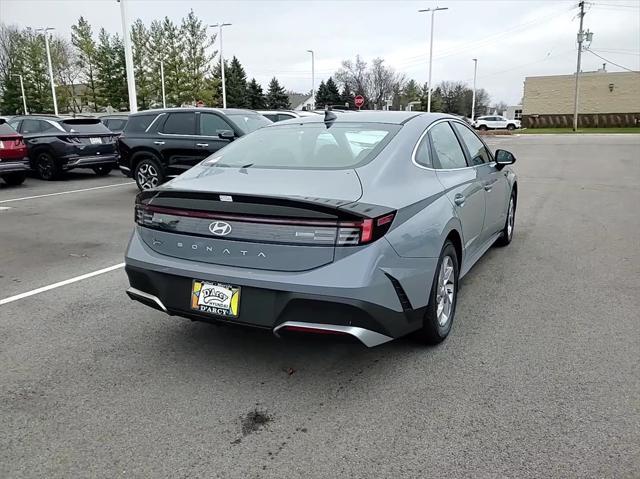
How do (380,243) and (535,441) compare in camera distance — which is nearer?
(535,441)

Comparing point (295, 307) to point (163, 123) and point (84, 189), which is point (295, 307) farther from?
point (84, 189)

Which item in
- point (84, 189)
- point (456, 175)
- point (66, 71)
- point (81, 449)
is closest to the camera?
point (81, 449)

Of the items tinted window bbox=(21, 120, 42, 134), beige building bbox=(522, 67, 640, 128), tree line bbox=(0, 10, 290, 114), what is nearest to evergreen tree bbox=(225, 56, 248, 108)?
tree line bbox=(0, 10, 290, 114)

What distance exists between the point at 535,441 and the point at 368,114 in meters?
2.75

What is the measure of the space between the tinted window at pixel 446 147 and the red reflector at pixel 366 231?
1.40m

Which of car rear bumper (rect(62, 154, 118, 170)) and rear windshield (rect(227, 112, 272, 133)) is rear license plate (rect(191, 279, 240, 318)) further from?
car rear bumper (rect(62, 154, 118, 170))

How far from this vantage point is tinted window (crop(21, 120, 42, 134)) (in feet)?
44.7

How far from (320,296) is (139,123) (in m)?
9.48

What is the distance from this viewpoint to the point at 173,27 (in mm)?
52156

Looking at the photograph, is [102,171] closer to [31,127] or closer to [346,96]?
[31,127]

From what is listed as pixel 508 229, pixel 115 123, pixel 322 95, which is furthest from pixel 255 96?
pixel 508 229

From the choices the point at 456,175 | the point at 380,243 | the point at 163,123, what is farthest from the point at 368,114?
the point at 163,123

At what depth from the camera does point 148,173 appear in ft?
Result: 35.8

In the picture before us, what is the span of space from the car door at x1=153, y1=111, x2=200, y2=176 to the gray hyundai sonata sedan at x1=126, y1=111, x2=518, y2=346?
22.0 feet
